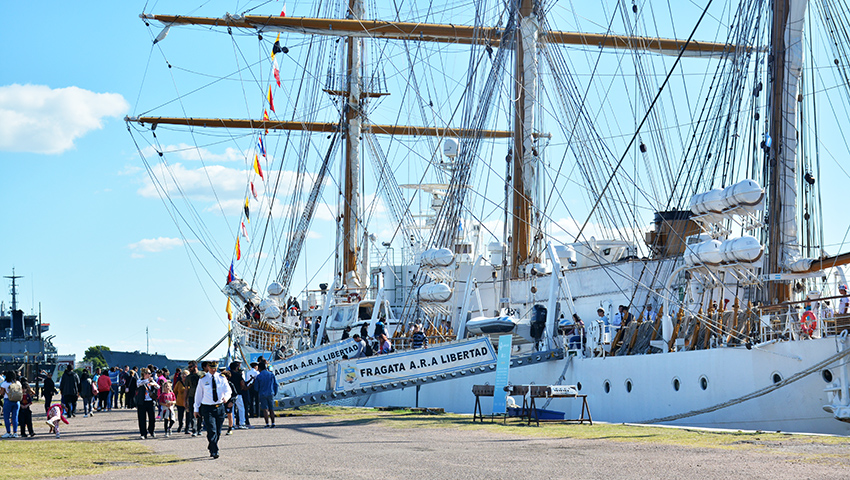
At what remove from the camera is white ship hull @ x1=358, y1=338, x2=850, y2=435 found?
1788 centimetres

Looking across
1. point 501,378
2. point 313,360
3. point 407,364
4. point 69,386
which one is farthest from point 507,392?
point 69,386

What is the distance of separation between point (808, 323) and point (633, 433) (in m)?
5.61

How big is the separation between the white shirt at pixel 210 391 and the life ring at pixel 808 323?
11.1 m

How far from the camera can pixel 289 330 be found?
46625 mm

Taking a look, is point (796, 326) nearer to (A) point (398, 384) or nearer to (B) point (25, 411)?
(A) point (398, 384)

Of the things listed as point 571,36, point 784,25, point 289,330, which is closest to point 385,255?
point 289,330

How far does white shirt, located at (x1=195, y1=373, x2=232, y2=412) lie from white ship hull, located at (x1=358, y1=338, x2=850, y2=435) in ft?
33.9

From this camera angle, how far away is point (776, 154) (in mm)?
22797

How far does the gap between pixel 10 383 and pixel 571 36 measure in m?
28.8

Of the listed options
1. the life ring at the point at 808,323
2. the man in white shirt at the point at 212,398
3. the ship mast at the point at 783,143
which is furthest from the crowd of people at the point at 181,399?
the ship mast at the point at 783,143

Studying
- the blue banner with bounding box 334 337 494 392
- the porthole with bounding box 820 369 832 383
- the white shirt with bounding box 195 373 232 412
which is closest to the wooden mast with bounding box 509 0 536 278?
the blue banner with bounding box 334 337 494 392

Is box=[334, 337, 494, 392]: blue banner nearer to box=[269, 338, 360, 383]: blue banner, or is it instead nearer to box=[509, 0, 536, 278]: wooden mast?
box=[269, 338, 360, 383]: blue banner

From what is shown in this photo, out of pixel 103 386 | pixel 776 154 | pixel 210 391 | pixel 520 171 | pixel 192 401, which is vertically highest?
pixel 520 171

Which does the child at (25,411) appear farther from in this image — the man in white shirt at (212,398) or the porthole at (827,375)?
the porthole at (827,375)
